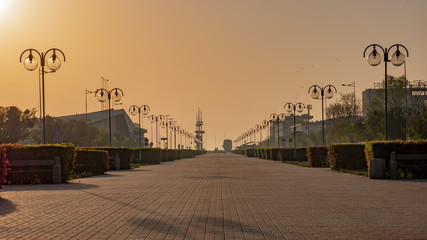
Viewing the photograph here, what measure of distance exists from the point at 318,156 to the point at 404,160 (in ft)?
49.9

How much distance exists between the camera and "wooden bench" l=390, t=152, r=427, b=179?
22719 mm

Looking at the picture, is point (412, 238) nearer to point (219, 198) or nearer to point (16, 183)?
point (219, 198)

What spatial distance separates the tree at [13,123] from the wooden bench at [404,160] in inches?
2563

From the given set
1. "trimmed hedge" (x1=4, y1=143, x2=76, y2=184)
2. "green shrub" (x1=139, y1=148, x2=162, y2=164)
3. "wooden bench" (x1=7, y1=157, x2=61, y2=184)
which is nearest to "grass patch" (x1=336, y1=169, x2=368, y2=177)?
"trimmed hedge" (x1=4, y1=143, x2=76, y2=184)

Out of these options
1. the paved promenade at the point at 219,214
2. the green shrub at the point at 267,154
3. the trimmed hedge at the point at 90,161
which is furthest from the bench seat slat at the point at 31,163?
the green shrub at the point at 267,154

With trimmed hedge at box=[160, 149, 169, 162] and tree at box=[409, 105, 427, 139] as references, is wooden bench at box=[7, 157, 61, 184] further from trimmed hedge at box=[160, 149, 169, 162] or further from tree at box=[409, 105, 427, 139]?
tree at box=[409, 105, 427, 139]

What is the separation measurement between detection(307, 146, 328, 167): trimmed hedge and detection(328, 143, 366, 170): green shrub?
23.8 ft

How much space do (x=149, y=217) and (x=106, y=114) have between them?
154592mm

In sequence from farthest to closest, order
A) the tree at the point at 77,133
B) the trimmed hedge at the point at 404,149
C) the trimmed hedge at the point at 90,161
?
the tree at the point at 77,133 < the trimmed hedge at the point at 90,161 < the trimmed hedge at the point at 404,149

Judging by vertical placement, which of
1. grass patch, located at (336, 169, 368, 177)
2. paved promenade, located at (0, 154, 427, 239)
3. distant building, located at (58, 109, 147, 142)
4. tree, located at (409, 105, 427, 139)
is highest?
distant building, located at (58, 109, 147, 142)

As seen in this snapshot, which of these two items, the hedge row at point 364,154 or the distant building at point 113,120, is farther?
the distant building at point 113,120

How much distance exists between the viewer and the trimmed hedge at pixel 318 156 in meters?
37.6

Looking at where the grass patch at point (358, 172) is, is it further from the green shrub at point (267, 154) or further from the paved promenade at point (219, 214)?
the green shrub at point (267, 154)

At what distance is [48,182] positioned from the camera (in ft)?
74.5
